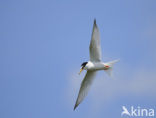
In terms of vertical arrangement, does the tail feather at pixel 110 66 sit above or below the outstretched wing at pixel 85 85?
above

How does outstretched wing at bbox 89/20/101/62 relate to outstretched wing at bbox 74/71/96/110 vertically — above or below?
above

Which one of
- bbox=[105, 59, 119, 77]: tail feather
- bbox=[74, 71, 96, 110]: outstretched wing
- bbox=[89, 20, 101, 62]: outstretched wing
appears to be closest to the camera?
bbox=[89, 20, 101, 62]: outstretched wing

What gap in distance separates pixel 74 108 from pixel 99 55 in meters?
2.43

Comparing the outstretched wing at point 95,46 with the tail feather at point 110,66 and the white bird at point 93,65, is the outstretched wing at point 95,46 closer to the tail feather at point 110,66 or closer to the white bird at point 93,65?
the white bird at point 93,65

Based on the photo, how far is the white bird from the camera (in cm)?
1386

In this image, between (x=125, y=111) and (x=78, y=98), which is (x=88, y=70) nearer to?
(x=78, y=98)

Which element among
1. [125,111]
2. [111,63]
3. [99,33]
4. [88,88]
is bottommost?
[125,111]

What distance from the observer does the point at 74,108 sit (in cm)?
1483

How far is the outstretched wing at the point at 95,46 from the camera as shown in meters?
13.8

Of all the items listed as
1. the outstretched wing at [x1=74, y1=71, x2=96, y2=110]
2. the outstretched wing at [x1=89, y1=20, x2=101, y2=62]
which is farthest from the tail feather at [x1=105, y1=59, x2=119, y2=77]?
the outstretched wing at [x1=74, y1=71, x2=96, y2=110]

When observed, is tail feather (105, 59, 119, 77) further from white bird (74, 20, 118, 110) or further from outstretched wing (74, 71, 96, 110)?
outstretched wing (74, 71, 96, 110)

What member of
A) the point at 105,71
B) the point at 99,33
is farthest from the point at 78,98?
the point at 99,33

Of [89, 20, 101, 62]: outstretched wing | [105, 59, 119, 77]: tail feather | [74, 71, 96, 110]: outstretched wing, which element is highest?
[89, 20, 101, 62]: outstretched wing

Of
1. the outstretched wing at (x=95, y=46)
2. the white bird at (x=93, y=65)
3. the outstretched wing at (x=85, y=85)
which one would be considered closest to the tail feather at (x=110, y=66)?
the white bird at (x=93, y=65)
